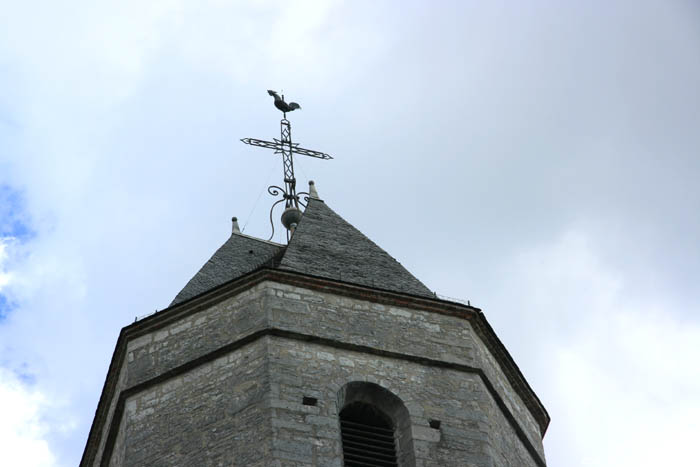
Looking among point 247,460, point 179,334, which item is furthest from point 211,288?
point 247,460

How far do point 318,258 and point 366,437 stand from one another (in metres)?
3.09

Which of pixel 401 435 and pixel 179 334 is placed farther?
pixel 179 334

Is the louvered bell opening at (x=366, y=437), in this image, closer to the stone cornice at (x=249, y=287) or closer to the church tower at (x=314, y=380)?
the church tower at (x=314, y=380)

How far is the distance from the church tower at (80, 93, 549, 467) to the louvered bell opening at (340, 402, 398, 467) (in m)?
0.01

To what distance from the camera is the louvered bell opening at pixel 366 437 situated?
16.6 m

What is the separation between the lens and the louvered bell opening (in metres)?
16.6

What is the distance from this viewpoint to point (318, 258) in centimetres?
1948

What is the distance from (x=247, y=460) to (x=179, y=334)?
8.59ft

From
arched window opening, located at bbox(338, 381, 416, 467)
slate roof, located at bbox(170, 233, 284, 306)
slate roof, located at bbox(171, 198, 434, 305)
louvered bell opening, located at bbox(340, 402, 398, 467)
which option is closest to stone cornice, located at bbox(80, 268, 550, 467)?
slate roof, located at bbox(171, 198, 434, 305)

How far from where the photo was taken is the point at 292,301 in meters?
18.0

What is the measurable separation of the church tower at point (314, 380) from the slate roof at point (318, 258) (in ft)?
0.15

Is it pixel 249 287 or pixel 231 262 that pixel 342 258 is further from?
pixel 249 287

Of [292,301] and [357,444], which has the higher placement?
[292,301]

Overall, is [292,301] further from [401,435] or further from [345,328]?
[401,435]
